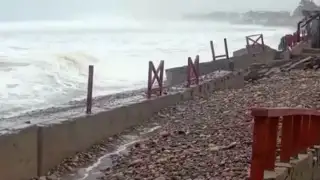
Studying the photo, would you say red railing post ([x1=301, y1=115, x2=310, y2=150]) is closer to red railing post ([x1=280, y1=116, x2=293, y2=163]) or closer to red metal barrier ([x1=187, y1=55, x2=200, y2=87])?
red railing post ([x1=280, y1=116, x2=293, y2=163])

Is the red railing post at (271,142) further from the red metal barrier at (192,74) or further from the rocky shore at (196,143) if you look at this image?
the red metal barrier at (192,74)

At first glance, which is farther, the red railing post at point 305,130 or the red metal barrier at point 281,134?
the red railing post at point 305,130

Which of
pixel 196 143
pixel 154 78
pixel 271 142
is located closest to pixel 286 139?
pixel 271 142

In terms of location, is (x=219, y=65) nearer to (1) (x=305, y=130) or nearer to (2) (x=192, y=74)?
(2) (x=192, y=74)

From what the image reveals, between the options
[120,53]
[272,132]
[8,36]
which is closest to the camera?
[272,132]

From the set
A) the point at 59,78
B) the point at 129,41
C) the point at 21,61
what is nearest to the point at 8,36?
the point at 129,41

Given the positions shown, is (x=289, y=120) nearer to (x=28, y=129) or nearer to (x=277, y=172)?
(x=277, y=172)

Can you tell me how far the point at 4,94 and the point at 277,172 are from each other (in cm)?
1816

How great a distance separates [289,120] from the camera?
16.8 feet

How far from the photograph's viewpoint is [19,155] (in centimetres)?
711

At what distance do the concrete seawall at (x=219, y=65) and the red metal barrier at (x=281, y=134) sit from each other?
13691 millimetres

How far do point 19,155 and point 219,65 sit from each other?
15862 millimetres

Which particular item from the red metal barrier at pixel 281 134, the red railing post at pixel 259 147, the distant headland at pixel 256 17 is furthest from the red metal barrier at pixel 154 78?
the distant headland at pixel 256 17

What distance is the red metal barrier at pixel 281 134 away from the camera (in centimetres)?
424
